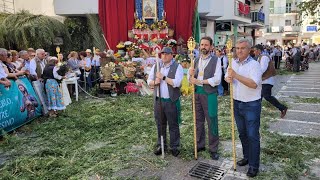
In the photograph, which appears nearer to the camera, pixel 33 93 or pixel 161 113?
pixel 161 113

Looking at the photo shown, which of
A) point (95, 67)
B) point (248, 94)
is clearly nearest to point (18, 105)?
point (248, 94)

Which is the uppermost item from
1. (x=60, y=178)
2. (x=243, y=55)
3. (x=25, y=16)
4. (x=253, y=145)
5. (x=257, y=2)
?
(x=257, y=2)

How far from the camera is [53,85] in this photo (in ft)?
25.6

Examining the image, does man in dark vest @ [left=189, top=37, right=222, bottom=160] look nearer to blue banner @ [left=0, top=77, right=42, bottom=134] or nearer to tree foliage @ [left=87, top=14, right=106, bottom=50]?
blue banner @ [left=0, top=77, right=42, bottom=134]

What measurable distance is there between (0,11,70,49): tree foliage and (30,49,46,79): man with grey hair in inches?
273

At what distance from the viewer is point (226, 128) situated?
6422 mm

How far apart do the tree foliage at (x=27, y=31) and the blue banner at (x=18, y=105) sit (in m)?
8.22

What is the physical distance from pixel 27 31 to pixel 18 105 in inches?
362

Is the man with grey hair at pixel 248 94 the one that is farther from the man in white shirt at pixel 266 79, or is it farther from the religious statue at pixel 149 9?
the religious statue at pixel 149 9

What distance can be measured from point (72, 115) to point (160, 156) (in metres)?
3.92

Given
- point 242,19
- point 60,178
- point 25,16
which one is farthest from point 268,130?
point 242,19

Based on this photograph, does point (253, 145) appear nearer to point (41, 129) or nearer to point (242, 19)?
point (41, 129)

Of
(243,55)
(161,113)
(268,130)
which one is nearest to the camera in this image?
(243,55)

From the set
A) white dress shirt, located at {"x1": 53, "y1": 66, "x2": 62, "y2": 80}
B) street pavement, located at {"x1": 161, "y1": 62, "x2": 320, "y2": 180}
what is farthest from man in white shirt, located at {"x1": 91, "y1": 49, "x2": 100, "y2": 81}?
street pavement, located at {"x1": 161, "y1": 62, "x2": 320, "y2": 180}
